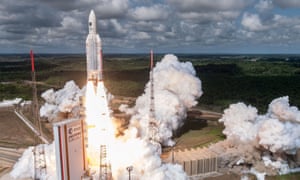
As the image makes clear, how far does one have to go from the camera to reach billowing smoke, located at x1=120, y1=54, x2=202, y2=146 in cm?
3316

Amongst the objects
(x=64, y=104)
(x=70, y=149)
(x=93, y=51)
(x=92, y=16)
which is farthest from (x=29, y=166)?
(x=64, y=104)

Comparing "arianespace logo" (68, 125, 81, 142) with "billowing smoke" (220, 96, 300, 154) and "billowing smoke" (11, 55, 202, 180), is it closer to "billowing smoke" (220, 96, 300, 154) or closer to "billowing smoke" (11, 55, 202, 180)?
"billowing smoke" (11, 55, 202, 180)

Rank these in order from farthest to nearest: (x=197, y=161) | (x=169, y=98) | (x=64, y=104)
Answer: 1. (x=64, y=104)
2. (x=169, y=98)
3. (x=197, y=161)

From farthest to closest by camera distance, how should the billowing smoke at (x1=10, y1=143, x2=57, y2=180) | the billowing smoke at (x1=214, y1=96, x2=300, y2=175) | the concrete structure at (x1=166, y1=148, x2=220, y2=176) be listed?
1. the billowing smoke at (x1=214, y1=96, x2=300, y2=175)
2. the concrete structure at (x1=166, y1=148, x2=220, y2=176)
3. the billowing smoke at (x1=10, y1=143, x2=57, y2=180)

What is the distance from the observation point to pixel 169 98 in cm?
3516

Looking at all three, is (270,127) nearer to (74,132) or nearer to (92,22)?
(74,132)

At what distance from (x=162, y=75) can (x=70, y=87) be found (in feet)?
46.8

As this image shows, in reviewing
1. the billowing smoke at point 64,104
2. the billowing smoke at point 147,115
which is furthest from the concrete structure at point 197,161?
the billowing smoke at point 64,104

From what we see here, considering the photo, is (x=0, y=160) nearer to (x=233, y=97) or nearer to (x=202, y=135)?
(x=202, y=135)

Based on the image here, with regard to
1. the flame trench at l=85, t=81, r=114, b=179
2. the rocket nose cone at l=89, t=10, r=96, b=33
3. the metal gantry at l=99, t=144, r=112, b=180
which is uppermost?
the rocket nose cone at l=89, t=10, r=96, b=33

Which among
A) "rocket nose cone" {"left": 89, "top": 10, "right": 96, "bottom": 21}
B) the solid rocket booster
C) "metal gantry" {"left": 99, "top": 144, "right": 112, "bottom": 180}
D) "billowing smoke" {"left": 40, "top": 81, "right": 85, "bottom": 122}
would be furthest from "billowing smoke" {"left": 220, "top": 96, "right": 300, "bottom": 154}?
"billowing smoke" {"left": 40, "top": 81, "right": 85, "bottom": 122}

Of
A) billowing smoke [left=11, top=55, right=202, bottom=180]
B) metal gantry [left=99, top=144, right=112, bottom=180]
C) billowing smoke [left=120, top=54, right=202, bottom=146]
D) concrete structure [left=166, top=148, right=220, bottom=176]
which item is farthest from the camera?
billowing smoke [left=120, top=54, right=202, bottom=146]

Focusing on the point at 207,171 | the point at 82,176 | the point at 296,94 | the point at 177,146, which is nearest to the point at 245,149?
the point at 207,171

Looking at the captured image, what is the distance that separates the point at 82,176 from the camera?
2097 centimetres
